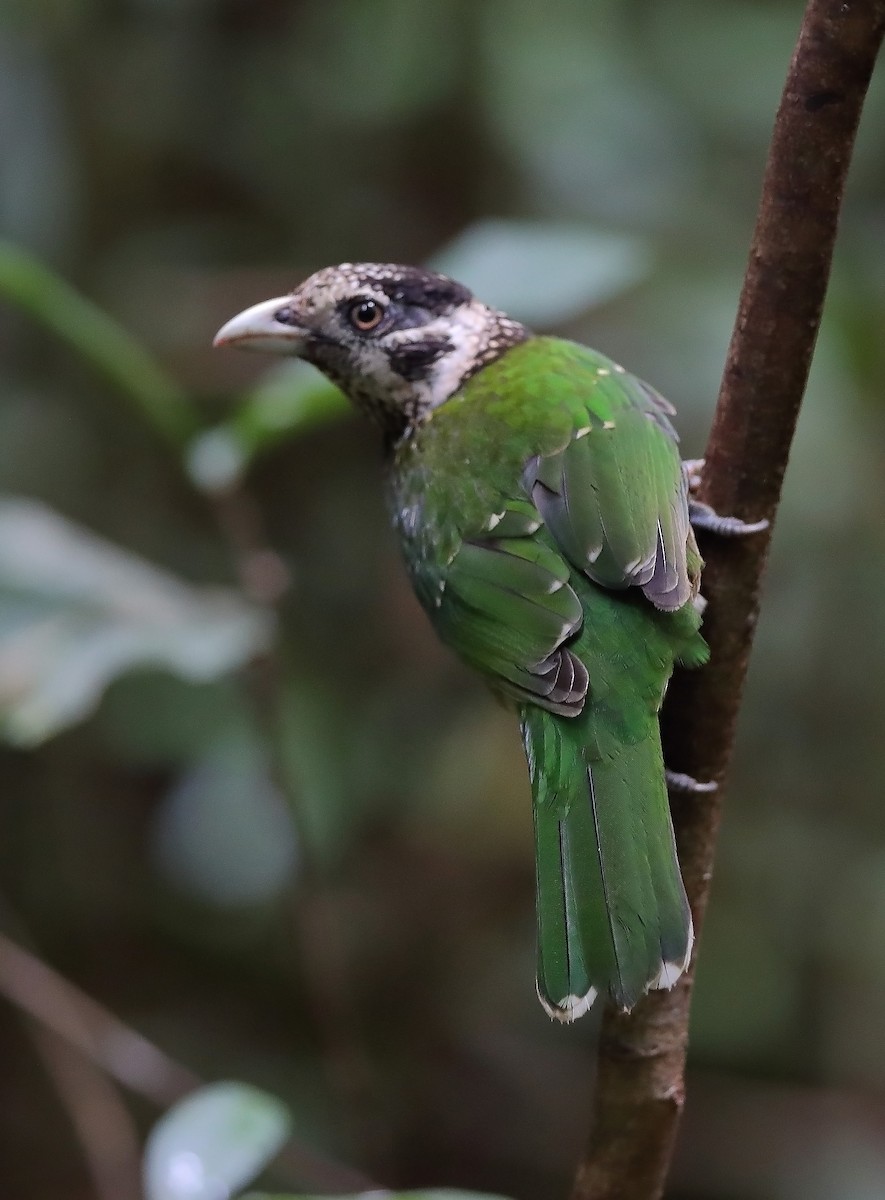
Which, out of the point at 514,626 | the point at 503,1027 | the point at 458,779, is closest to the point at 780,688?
the point at 458,779

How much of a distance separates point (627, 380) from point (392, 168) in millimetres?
3120

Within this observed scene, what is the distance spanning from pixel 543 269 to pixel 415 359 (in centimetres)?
37

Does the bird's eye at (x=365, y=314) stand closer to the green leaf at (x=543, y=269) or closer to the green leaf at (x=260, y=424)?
the green leaf at (x=260, y=424)

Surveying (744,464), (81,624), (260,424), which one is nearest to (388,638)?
(81,624)

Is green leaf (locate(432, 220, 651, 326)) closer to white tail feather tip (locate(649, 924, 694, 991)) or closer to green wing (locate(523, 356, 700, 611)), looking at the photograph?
green wing (locate(523, 356, 700, 611))

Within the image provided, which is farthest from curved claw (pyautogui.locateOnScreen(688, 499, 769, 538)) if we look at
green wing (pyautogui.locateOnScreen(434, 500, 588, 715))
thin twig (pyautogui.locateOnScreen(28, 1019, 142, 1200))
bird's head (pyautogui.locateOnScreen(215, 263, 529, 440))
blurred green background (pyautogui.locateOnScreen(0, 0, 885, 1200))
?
thin twig (pyautogui.locateOnScreen(28, 1019, 142, 1200))

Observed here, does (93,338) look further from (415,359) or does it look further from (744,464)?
(744,464)

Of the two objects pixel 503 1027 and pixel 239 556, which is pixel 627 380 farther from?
pixel 503 1027

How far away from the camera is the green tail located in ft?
5.82

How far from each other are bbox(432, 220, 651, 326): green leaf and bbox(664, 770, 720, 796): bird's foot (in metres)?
1.25

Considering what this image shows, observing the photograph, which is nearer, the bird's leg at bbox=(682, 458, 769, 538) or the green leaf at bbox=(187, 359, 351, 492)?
the bird's leg at bbox=(682, 458, 769, 538)

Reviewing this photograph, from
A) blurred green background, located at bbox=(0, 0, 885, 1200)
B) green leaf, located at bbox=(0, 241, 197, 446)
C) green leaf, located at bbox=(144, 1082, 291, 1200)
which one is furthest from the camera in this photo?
blurred green background, located at bbox=(0, 0, 885, 1200)

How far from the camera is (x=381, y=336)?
9.08 ft

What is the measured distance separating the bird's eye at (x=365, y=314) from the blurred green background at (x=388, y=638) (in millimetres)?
1542
